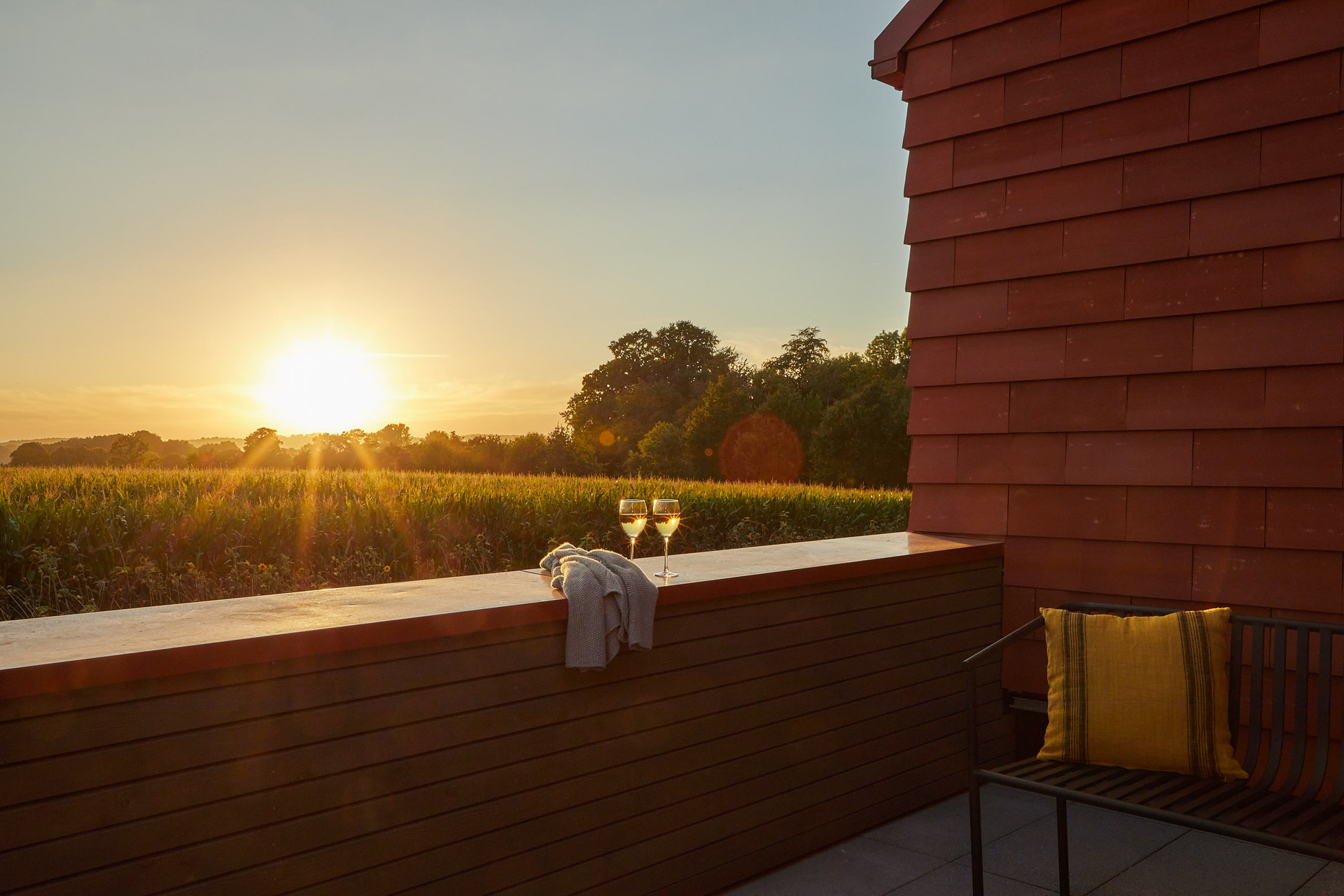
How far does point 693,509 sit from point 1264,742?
7068 mm

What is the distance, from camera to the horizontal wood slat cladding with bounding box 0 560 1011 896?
136cm

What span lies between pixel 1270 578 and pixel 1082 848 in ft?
3.39

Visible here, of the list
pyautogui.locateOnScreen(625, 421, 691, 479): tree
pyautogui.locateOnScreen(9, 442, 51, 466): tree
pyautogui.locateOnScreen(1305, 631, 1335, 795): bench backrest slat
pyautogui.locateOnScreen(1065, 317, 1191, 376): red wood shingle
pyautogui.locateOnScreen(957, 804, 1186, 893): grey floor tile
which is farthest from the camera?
pyautogui.locateOnScreen(625, 421, 691, 479): tree

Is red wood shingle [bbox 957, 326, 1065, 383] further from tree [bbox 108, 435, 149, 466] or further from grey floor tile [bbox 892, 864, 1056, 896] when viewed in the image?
tree [bbox 108, 435, 149, 466]

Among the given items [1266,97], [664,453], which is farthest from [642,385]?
[1266,97]

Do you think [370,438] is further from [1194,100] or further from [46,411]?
[1194,100]

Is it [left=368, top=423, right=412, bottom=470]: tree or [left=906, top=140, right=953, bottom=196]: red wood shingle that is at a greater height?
[left=906, top=140, right=953, bottom=196]: red wood shingle

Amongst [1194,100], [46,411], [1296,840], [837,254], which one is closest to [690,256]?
[837,254]

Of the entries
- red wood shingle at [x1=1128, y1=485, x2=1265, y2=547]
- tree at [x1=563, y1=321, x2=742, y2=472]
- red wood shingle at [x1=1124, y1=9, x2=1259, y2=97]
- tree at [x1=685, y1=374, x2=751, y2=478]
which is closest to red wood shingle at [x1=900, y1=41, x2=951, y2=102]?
red wood shingle at [x1=1124, y1=9, x2=1259, y2=97]

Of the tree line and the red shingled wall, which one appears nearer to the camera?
the red shingled wall

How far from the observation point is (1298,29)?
2.72 metres

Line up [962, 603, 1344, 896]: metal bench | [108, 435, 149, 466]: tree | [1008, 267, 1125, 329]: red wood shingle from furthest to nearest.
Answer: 1. [108, 435, 149, 466]: tree
2. [1008, 267, 1125, 329]: red wood shingle
3. [962, 603, 1344, 896]: metal bench

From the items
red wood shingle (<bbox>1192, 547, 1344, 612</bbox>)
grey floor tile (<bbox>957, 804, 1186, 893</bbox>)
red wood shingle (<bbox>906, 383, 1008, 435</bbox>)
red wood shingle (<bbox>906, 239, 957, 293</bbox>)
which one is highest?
red wood shingle (<bbox>906, 239, 957, 293</bbox>)

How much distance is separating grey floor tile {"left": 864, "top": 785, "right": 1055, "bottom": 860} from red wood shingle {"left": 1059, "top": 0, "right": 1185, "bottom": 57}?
264 cm
